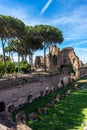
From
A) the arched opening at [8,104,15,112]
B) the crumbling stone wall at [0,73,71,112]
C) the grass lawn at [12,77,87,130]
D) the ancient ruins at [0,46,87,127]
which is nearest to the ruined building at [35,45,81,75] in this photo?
the ancient ruins at [0,46,87,127]

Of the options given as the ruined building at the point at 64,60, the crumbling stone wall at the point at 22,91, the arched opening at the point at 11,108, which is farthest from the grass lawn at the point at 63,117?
the ruined building at the point at 64,60

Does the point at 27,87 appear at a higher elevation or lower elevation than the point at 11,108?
higher

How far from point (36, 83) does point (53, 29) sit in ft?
76.8

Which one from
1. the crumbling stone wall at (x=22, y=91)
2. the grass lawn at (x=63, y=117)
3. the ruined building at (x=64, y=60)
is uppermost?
the ruined building at (x=64, y=60)

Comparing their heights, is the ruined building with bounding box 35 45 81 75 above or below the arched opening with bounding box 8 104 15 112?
above

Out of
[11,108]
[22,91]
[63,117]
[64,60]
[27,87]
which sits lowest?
[63,117]

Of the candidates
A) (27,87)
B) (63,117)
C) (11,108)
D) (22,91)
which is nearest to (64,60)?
(27,87)

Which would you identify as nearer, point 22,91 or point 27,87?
point 22,91

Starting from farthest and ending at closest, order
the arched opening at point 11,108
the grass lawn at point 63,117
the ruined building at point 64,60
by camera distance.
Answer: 1. the ruined building at point 64,60
2. the arched opening at point 11,108
3. the grass lawn at point 63,117

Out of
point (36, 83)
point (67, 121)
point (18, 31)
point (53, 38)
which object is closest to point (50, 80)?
point (36, 83)

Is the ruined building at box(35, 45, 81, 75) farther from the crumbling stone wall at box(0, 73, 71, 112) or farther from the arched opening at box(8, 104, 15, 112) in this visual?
the arched opening at box(8, 104, 15, 112)

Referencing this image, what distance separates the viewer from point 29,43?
59.4 metres

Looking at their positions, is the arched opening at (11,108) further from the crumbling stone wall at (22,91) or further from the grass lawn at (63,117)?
the grass lawn at (63,117)

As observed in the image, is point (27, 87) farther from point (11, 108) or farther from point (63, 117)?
point (63, 117)
